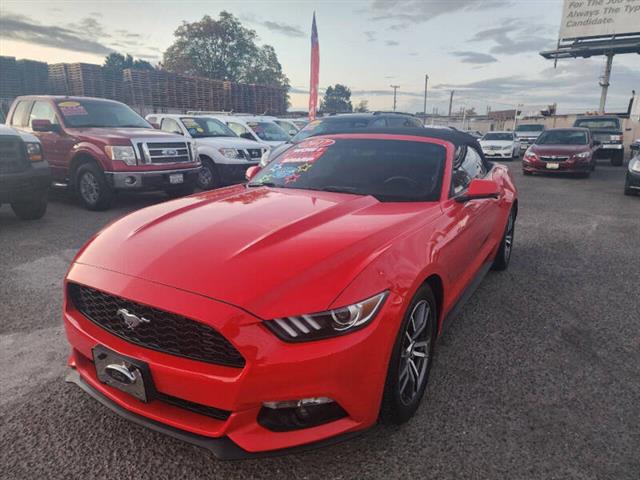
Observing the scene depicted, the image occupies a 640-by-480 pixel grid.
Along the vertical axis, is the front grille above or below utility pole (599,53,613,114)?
below

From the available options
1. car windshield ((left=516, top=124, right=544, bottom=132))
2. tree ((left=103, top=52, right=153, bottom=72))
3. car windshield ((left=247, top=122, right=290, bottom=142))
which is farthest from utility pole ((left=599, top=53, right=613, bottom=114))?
tree ((left=103, top=52, right=153, bottom=72))

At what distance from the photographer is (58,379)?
108 inches

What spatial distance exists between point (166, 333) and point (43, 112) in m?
8.32

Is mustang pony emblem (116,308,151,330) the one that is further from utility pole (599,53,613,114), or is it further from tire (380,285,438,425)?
utility pole (599,53,613,114)

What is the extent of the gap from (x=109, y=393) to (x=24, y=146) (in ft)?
19.0

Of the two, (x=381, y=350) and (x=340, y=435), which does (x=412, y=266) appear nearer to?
(x=381, y=350)

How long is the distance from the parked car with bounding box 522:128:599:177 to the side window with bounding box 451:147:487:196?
10.6 m

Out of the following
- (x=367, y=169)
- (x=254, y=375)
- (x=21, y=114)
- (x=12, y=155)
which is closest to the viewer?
(x=254, y=375)

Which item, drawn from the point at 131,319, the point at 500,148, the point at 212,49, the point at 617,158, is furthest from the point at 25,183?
the point at 212,49

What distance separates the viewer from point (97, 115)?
8.41m

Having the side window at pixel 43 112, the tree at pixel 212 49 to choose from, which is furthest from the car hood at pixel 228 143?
the tree at pixel 212 49

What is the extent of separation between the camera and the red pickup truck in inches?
293

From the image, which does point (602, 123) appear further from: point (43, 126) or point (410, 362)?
point (410, 362)

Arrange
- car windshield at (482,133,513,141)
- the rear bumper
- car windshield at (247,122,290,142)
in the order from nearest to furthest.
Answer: the rear bumper → car windshield at (247,122,290,142) → car windshield at (482,133,513,141)
